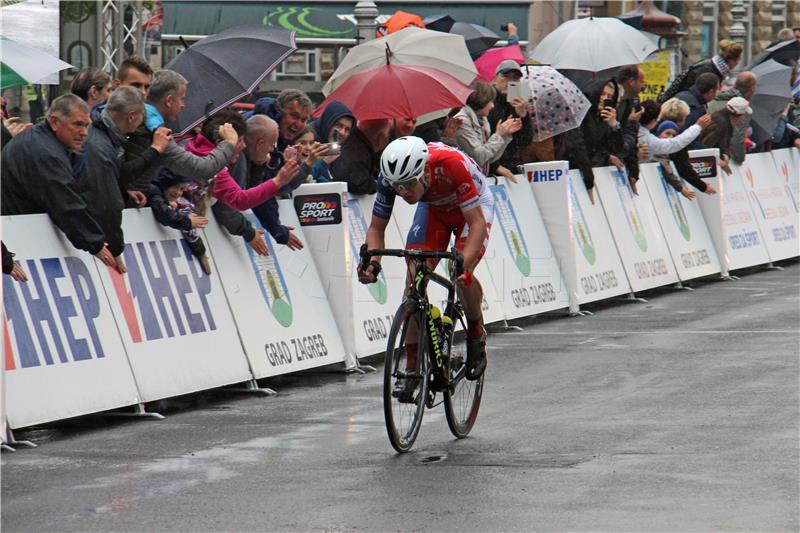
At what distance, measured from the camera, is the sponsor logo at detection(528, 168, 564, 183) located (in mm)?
16547

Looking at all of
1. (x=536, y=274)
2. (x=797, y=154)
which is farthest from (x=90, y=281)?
(x=797, y=154)

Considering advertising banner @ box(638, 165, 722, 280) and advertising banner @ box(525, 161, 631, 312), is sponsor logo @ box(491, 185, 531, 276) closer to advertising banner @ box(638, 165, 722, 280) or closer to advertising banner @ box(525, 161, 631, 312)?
advertising banner @ box(525, 161, 631, 312)

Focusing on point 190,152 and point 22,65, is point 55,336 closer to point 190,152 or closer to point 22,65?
point 22,65

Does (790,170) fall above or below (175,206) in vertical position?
below

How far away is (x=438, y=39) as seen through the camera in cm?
1456

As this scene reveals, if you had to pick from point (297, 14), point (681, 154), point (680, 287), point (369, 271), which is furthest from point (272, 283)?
point (297, 14)

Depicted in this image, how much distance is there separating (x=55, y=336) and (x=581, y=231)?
8.16m

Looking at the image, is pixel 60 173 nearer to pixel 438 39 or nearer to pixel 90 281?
pixel 90 281

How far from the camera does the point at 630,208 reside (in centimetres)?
1836

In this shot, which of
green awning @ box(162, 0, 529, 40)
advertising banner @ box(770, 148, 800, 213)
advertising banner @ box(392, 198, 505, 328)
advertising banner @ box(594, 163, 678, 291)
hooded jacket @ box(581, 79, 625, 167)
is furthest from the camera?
green awning @ box(162, 0, 529, 40)

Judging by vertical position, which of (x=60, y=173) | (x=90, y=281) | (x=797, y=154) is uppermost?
(x=60, y=173)

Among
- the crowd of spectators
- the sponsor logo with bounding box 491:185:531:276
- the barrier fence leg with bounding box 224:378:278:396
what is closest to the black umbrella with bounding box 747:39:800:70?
the crowd of spectators

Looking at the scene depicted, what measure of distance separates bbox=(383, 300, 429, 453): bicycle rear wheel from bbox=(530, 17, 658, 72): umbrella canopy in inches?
440

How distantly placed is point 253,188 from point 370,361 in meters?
2.19
